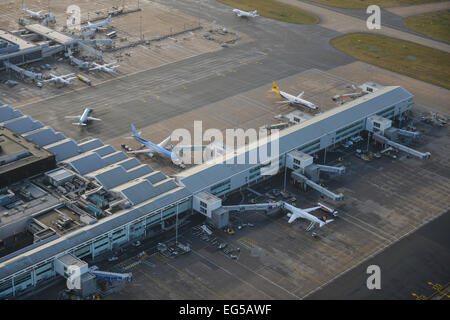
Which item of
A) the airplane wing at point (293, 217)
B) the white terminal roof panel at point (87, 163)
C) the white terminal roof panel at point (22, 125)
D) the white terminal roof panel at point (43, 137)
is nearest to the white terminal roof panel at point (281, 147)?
the airplane wing at point (293, 217)

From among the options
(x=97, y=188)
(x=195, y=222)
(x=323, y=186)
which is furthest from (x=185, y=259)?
(x=323, y=186)

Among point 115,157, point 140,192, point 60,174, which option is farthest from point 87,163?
point 140,192

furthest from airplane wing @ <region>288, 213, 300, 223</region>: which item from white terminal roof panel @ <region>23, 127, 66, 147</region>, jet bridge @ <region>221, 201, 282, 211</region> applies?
white terminal roof panel @ <region>23, 127, 66, 147</region>

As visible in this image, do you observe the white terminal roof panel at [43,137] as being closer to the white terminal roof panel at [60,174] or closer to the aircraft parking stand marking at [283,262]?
the white terminal roof panel at [60,174]

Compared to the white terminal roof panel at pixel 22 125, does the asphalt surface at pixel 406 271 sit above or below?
below

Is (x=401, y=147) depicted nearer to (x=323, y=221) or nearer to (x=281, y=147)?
(x=281, y=147)

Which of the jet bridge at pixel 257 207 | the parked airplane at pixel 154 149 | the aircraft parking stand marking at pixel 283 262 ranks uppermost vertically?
the parked airplane at pixel 154 149

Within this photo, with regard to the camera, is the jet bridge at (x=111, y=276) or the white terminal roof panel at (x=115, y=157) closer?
the jet bridge at (x=111, y=276)
